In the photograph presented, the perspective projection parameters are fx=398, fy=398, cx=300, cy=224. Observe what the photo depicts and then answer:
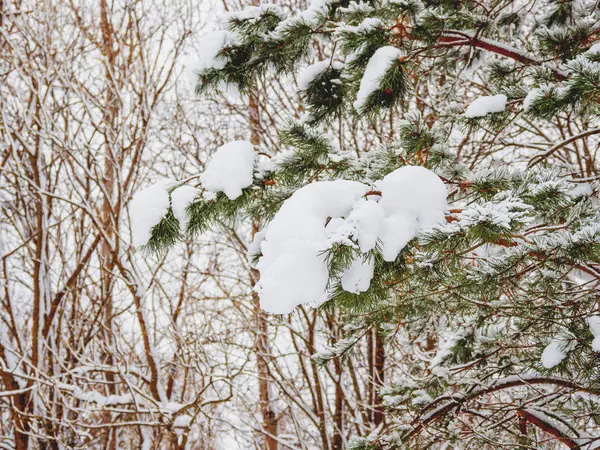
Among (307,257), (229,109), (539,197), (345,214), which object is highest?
(229,109)

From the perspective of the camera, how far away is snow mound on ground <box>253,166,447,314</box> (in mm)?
1027

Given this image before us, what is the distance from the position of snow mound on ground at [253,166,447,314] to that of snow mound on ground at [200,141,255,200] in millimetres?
377

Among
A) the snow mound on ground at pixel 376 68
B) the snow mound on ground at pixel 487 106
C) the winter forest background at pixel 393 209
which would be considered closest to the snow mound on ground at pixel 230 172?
the winter forest background at pixel 393 209

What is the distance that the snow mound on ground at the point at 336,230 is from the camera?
1.03 meters

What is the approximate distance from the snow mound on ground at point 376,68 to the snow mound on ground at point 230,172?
2.35 feet

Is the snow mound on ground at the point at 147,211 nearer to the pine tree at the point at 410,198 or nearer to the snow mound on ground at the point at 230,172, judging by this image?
the pine tree at the point at 410,198

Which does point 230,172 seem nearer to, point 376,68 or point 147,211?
point 147,211

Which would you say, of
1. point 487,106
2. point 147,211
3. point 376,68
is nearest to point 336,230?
point 147,211

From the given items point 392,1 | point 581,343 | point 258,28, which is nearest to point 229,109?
point 258,28

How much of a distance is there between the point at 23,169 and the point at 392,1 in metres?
5.07

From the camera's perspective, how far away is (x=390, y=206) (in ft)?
4.25

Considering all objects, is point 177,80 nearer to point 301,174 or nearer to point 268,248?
point 301,174

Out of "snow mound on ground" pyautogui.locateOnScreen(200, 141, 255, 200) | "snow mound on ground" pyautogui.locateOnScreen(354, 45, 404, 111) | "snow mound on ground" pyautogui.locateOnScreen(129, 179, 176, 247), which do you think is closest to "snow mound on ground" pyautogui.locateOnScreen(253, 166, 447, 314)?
"snow mound on ground" pyautogui.locateOnScreen(200, 141, 255, 200)

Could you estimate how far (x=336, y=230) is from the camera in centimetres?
110
